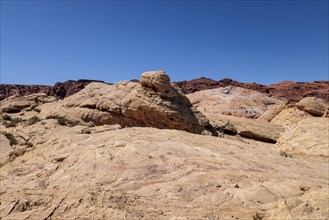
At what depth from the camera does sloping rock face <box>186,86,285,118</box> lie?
38.2 m

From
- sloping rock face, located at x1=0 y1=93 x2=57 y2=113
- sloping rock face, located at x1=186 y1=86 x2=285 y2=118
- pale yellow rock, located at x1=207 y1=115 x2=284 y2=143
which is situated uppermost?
sloping rock face, located at x1=186 y1=86 x2=285 y2=118

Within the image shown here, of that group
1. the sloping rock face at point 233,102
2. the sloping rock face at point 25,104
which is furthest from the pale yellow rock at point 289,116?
the sloping rock face at point 25,104

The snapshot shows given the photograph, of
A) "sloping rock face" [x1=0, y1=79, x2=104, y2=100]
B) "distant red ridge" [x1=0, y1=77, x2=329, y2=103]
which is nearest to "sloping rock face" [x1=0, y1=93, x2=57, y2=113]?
"distant red ridge" [x1=0, y1=77, x2=329, y2=103]

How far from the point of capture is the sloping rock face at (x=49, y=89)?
127 meters

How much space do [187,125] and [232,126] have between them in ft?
16.3

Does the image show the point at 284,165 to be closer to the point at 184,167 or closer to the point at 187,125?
the point at 184,167

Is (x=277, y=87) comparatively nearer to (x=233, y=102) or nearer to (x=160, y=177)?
(x=233, y=102)

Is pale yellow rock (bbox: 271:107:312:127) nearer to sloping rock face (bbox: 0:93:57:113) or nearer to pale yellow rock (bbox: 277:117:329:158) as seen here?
pale yellow rock (bbox: 277:117:329:158)

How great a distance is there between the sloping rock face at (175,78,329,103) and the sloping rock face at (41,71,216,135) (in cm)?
8639

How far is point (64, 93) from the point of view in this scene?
127125 millimetres

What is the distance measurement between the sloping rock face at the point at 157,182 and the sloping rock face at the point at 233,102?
24.5 m

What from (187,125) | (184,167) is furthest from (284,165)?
(187,125)

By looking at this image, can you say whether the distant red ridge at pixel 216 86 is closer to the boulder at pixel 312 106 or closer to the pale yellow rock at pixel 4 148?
the boulder at pixel 312 106

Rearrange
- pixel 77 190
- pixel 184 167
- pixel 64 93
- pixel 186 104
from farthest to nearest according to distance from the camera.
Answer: pixel 64 93
pixel 186 104
pixel 184 167
pixel 77 190
